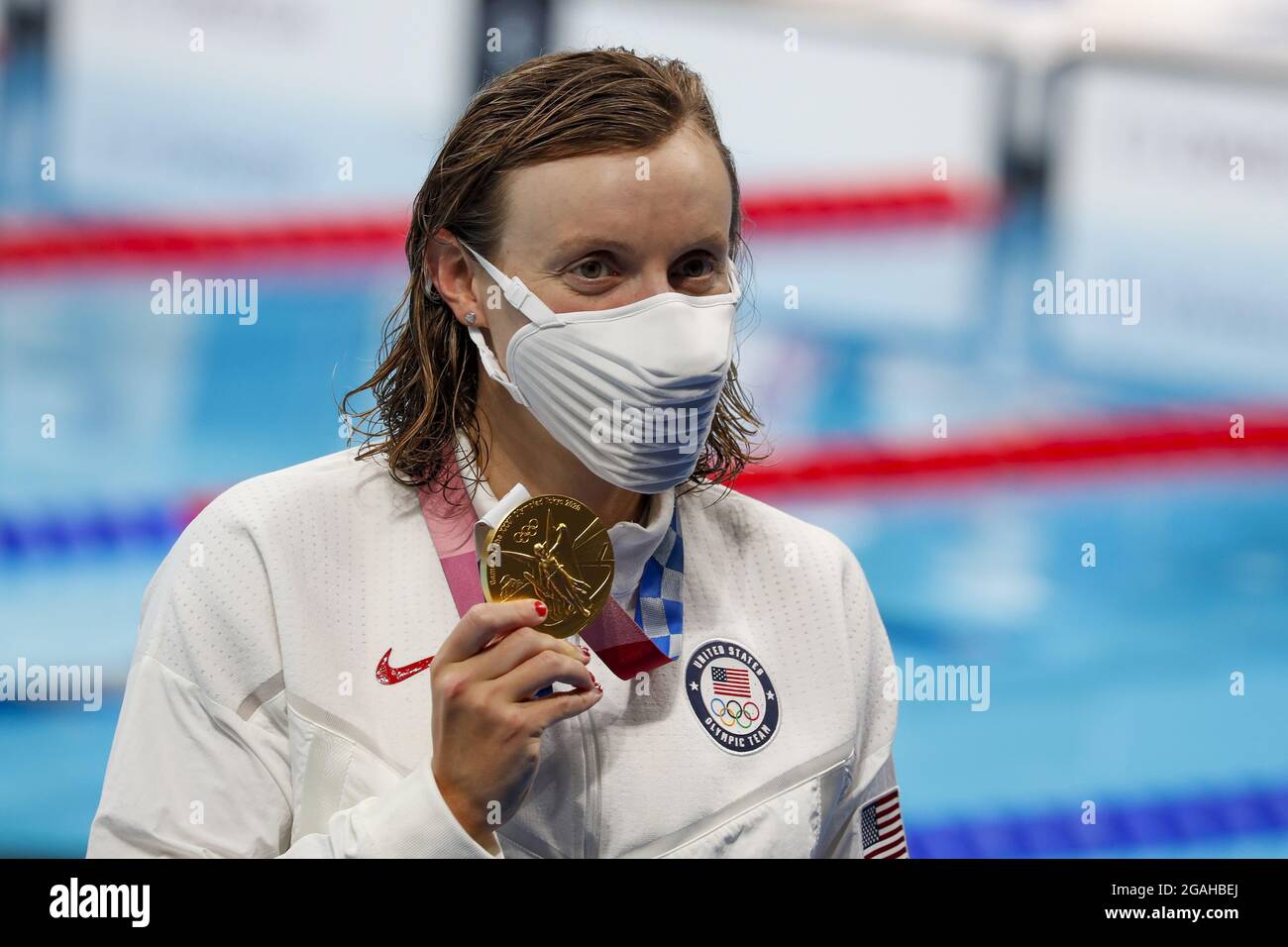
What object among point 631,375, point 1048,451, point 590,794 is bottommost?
point 1048,451

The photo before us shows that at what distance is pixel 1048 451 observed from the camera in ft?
15.8

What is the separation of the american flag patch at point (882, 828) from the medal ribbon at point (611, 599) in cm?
32

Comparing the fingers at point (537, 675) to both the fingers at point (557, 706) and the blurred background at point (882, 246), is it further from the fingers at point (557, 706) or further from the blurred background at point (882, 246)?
the blurred background at point (882, 246)

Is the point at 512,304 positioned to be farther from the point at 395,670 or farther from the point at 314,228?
the point at 314,228

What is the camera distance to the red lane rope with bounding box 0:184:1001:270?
177 inches

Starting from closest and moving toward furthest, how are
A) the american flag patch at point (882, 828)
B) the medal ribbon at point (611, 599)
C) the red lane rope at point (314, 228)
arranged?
the medal ribbon at point (611, 599) → the american flag patch at point (882, 828) → the red lane rope at point (314, 228)

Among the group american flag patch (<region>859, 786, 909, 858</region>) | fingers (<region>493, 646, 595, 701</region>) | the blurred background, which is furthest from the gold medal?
the blurred background

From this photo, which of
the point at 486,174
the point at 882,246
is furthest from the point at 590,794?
the point at 882,246

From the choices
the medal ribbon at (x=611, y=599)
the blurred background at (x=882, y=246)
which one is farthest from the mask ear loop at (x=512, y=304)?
the blurred background at (x=882, y=246)

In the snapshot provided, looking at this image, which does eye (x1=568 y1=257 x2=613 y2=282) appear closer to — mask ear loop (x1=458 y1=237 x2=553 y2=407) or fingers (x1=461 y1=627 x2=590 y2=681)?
mask ear loop (x1=458 y1=237 x2=553 y2=407)

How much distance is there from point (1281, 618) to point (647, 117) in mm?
4535

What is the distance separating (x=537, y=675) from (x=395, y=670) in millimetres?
244

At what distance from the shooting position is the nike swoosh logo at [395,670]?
143cm

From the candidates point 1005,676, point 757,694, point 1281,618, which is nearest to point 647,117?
point 757,694
